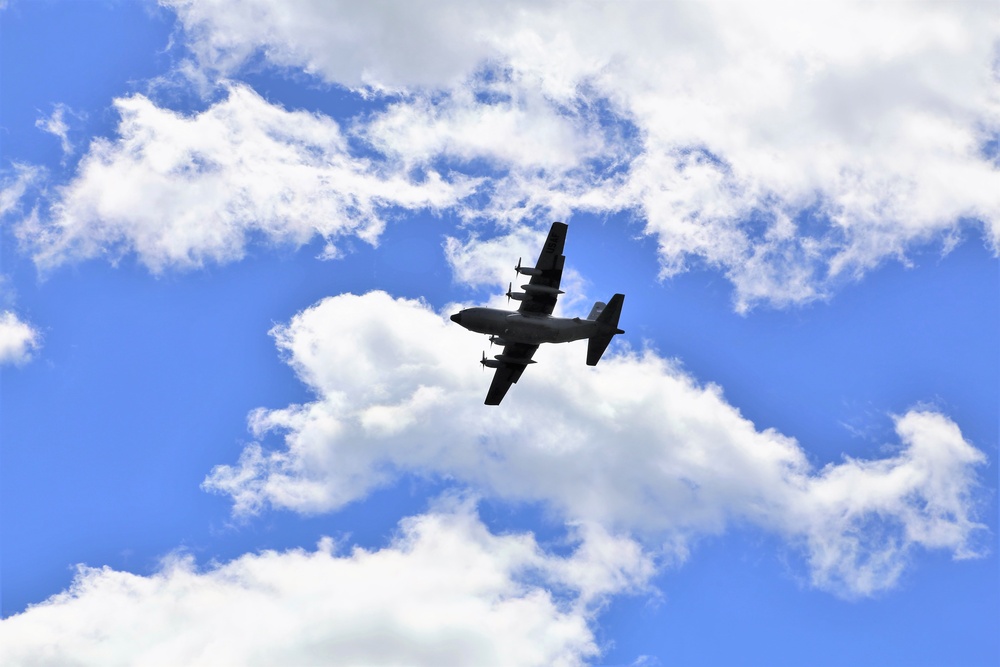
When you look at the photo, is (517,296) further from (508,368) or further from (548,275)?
(508,368)

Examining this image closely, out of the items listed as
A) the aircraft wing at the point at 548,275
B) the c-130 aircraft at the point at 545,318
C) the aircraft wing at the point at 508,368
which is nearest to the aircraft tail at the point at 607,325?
the c-130 aircraft at the point at 545,318

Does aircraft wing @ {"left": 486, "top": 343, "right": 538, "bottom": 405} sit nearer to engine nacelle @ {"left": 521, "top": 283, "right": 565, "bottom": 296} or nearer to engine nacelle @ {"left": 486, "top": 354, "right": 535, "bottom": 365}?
engine nacelle @ {"left": 486, "top": 354, "right": 535, "bottom": 365}

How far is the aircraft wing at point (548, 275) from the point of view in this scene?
3871 inches

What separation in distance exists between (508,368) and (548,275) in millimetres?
13065

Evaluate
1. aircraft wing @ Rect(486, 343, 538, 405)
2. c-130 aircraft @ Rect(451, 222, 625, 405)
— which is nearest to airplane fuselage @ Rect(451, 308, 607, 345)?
c-130 aircraft @ Rect(451, 222, 625, 405)

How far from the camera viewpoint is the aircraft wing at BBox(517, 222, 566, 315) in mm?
98312

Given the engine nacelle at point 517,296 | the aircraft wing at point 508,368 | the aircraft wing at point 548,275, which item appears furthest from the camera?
the aircraft wing at point 508,368

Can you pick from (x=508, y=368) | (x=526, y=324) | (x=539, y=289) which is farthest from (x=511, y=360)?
(x=539, y=289)

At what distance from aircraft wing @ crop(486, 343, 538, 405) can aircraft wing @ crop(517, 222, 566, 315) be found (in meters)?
6.63

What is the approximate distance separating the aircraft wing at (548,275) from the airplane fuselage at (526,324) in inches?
44.4

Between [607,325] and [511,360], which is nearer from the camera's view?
[607,325]

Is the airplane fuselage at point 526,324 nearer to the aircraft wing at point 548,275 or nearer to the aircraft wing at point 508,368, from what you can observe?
the aircraft wing at point 548,275

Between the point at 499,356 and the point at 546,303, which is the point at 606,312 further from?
the point at 499,356

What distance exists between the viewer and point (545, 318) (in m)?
101
